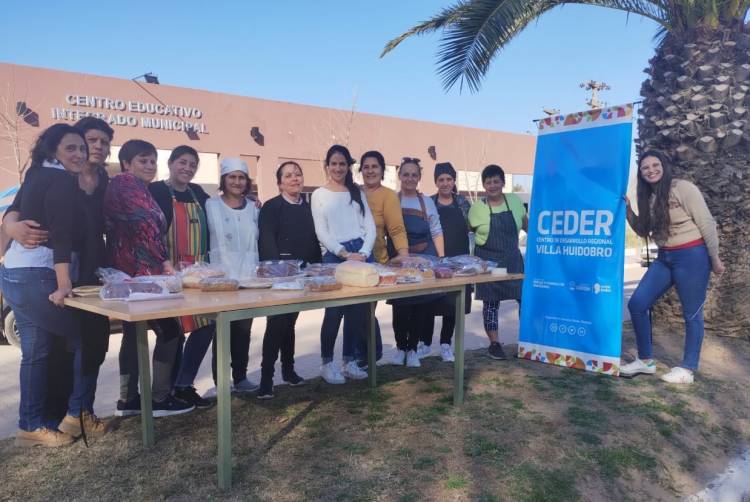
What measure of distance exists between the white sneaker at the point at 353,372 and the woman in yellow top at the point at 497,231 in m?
1.38

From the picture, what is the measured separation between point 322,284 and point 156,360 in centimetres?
145

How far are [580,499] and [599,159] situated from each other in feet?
9.34

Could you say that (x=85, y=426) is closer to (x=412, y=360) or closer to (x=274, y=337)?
(x=274, y=337)

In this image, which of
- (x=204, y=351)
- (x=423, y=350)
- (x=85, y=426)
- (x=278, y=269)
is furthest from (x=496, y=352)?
(x=85, y=426)

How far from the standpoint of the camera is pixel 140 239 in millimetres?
3490

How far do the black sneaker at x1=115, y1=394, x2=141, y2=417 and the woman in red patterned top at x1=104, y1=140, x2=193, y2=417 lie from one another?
0.65 ft

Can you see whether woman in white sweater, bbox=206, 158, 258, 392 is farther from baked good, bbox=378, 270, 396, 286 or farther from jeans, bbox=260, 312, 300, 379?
baked good, bbox=378, 270, 396, 286

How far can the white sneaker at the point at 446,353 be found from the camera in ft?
18.1

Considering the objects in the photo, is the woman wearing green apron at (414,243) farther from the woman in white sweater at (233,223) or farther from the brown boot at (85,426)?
the brown boot at (85,426)

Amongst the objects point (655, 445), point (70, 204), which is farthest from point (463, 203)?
point (70, 204)

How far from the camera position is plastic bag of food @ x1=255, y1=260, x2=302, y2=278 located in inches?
143

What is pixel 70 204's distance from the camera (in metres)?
3.12

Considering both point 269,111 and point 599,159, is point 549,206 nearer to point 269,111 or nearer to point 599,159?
point 599,159

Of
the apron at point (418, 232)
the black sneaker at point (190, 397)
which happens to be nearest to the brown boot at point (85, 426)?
the black sneaker at point (190, 397)
